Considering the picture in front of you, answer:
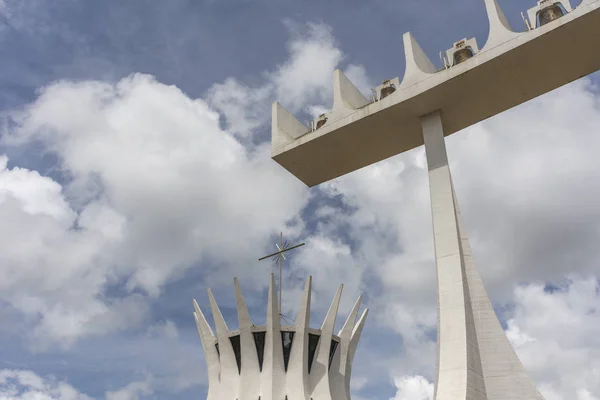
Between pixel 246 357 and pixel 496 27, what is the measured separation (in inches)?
655

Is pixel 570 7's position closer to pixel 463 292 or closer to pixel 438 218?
pixel 438 218

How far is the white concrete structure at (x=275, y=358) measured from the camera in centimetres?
2259

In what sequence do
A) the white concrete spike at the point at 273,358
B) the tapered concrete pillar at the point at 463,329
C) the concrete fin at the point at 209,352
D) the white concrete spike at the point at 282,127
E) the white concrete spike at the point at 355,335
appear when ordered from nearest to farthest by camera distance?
the tapered concrete pillar at the point at 463,329 → the white concrete spike at the point at 282,127 → the white concrete spike at the point at 273,358 → the concrete fin at the point at 209,352 → the white concrete spike at the point at 355,335

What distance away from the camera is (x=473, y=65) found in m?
13.3

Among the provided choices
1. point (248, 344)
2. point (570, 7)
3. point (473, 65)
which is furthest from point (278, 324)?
point (570, 7)

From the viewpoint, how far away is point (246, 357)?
23172 mm

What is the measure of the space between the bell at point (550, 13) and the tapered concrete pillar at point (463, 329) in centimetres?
426

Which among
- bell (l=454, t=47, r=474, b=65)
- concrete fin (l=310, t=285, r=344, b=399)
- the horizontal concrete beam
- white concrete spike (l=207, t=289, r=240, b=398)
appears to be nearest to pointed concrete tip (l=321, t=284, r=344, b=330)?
concrete fin (l=310, t=285, r=344, b=399)

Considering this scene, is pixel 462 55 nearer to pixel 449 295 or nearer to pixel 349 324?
pixel 449 295

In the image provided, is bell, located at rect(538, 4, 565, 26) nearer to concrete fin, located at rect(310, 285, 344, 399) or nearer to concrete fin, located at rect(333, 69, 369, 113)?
concrete fin, located at rect(333, 69, 369, 113)

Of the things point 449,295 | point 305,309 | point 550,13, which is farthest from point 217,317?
point 550,13

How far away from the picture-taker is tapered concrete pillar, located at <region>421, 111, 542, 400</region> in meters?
11.7

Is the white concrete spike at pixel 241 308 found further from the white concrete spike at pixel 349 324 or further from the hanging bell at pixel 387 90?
the hanging bell at pixel 387 90

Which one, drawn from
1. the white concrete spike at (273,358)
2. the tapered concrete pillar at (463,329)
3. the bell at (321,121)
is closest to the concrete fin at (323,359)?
the white concrete spike at (273,358)
